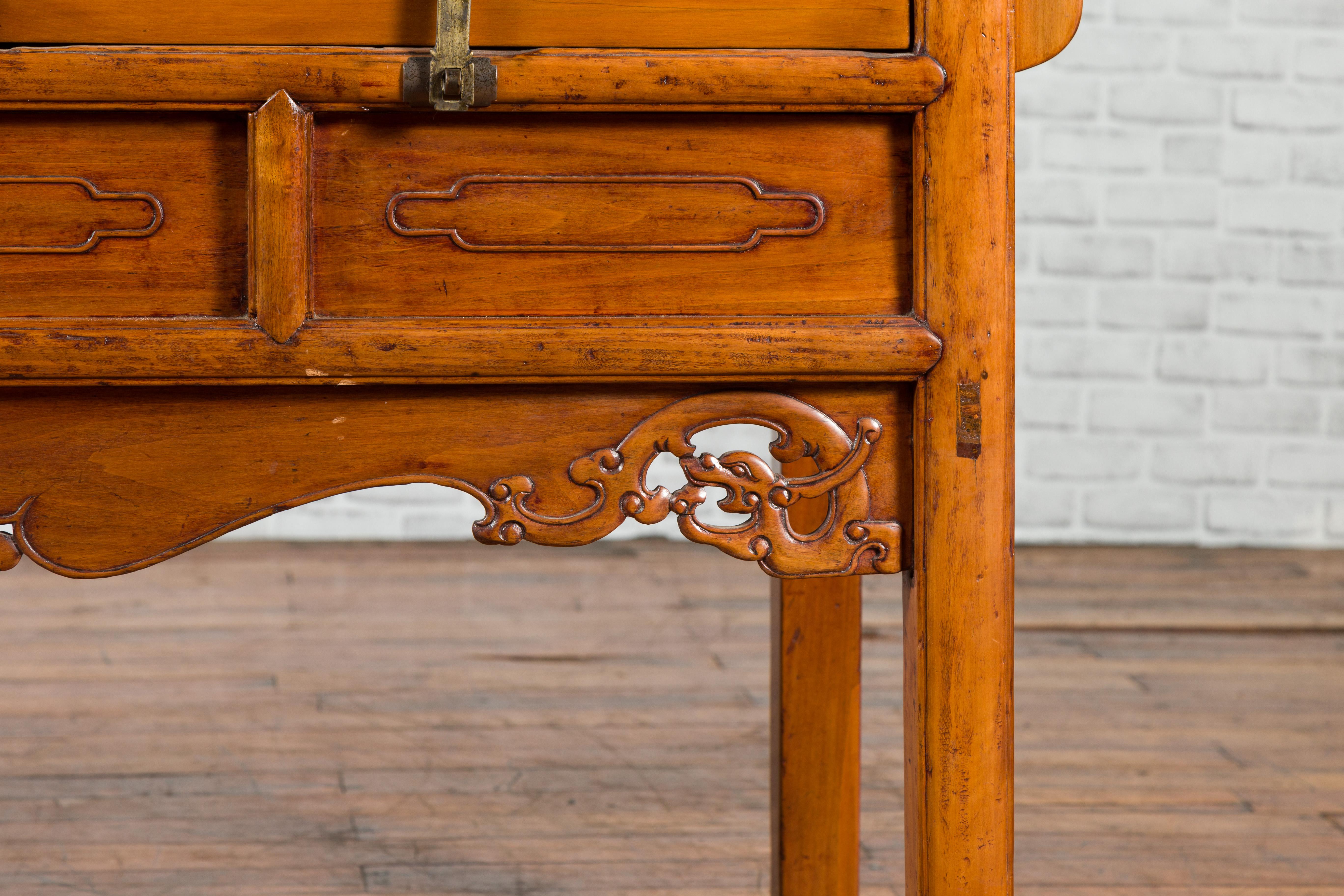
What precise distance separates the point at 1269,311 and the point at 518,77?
7.85ft

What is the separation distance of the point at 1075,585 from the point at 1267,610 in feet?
1.02

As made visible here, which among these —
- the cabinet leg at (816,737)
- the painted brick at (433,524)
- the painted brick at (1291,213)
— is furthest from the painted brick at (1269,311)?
the cabinet leg at (816,737)

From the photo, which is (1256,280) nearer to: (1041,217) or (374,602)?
(1041,217)

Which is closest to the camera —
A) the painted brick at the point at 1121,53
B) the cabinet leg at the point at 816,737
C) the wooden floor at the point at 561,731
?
the cabinet leg at the point at 816,737

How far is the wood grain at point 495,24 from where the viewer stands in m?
0.59

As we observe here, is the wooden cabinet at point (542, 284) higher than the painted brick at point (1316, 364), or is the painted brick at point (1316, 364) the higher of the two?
the wooden cabinet at point (542, 284)

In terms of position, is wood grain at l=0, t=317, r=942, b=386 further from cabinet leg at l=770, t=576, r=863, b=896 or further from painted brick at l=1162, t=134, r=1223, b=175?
painted brick at l=1162, t=134, r=1223, b=175

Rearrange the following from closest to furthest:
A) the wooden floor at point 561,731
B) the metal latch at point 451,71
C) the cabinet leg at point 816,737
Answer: the metal latch at point 451,71 → the cabinet leg at point 816,737 → the wooden floor at point 561,731

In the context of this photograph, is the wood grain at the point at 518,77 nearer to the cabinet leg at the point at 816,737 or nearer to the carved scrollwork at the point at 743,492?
the carved scrollwork at the point at 743,492

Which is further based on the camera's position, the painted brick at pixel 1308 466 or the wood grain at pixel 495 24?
the painted brick at pixel 1308 466

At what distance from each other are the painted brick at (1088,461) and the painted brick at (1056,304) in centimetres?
24

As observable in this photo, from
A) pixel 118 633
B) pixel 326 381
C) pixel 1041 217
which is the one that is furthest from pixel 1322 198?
pixel 326 381

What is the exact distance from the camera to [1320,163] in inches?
104

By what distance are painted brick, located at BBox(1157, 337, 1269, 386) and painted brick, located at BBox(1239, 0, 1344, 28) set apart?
637 millimetres
